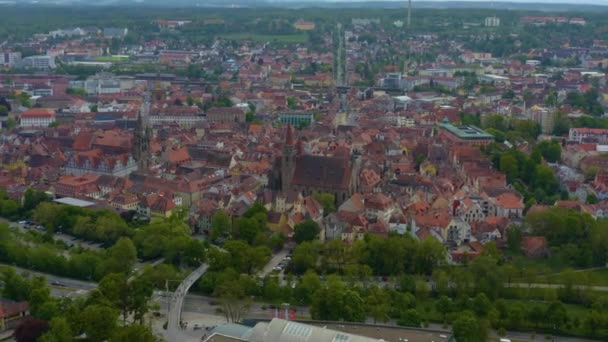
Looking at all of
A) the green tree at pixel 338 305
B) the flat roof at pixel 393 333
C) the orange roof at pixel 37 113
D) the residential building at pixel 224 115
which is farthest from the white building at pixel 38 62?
the flat roof at pixel 393 333

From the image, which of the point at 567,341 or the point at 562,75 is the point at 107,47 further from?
the point at 567,341

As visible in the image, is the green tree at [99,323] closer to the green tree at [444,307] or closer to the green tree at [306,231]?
the green tree at [444,307]

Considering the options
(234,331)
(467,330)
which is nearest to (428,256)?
(467,330)

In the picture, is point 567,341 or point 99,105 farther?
point 99,105

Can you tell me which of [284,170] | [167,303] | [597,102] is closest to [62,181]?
[284,170]

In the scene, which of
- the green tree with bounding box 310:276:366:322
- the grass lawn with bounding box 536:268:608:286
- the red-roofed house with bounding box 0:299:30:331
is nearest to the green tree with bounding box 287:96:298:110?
the grass lawn with bounding box 536:268:608:286

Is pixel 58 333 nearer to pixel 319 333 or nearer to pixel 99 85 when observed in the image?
pixel 319 333
